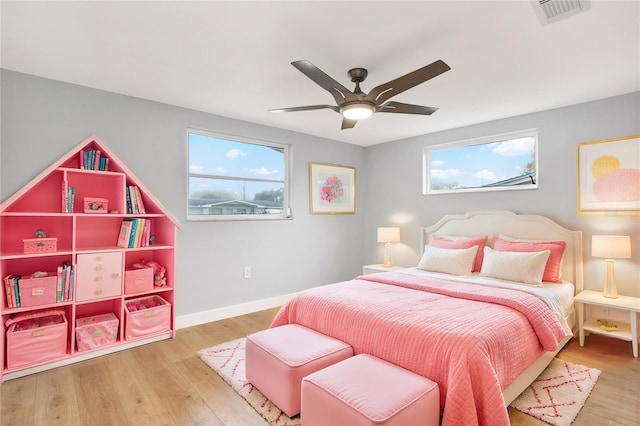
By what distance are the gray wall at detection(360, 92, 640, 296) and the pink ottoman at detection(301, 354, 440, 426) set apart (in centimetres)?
270

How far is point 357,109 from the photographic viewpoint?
2.36 meters

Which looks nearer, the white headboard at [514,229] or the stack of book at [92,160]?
the stack of book at [92,160]

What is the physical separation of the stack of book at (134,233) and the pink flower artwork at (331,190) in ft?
7.97

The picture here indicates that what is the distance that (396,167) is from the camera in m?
4.93

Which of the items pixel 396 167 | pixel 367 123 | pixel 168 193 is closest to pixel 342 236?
pixel 396 167

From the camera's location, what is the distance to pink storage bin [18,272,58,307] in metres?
2.45

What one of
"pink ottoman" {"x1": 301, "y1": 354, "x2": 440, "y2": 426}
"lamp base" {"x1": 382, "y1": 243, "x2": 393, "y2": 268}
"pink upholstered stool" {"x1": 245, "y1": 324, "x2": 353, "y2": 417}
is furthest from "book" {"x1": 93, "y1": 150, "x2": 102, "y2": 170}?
"lamp base" {"x1": 382, "y1": 243, "x2": 393, "y2": 268}

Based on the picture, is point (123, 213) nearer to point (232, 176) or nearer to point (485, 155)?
point (232, 176)

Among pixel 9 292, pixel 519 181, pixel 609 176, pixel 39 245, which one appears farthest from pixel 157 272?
pixel 609 176

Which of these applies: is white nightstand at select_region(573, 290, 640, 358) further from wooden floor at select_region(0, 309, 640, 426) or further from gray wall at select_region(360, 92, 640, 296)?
gray wall at select_region(360, 92, 640, 296)

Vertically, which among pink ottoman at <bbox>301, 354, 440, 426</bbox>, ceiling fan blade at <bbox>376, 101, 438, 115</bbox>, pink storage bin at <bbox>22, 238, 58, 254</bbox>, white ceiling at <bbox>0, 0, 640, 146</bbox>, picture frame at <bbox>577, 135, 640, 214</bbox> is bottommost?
pink ottoman at <bbox>301, 354, 440, 426</bbox>

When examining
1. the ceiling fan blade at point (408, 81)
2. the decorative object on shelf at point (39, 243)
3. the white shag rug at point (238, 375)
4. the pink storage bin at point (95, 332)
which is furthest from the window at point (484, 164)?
the decorative object on shelf at point (39, 243)

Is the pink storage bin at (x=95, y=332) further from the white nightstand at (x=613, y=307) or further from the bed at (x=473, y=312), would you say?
the white nightstand at (x=613, y=307)

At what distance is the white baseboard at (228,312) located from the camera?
11.3ft
